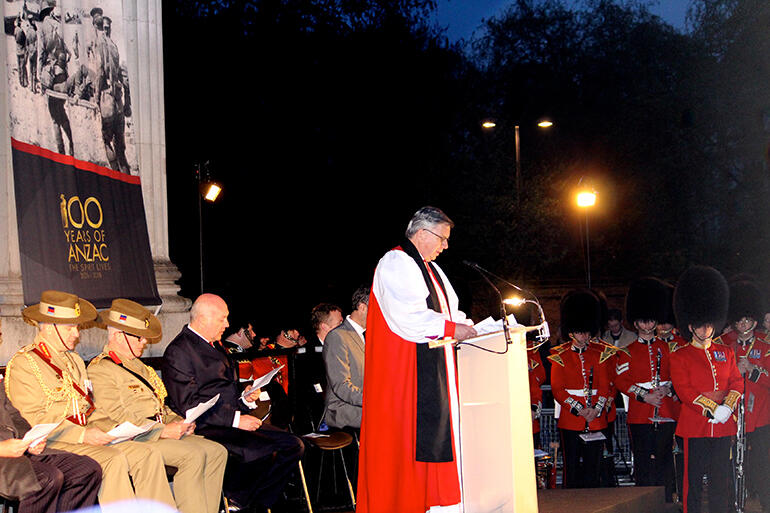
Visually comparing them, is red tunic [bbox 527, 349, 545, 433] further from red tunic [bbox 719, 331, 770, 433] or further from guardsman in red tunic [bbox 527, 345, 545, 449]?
red tunic [bbox 719, 331, 770, 433]

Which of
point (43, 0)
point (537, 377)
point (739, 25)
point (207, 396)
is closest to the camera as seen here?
point (207, 396)

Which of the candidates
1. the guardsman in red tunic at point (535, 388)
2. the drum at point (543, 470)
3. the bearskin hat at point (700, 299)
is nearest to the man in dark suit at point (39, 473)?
the drum at point (543, 470)

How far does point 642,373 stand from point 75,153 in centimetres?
571

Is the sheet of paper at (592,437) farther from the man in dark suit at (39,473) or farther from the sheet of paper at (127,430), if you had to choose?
the man in dark suit at (39,473)

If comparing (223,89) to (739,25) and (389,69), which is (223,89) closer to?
(389,69)

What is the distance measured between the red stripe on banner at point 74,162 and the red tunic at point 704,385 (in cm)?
484

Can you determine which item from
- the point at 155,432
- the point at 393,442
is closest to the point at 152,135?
the point at 155,432

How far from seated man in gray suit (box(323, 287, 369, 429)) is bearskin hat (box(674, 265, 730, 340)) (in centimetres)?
346

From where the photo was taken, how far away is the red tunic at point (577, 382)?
29.8 feet

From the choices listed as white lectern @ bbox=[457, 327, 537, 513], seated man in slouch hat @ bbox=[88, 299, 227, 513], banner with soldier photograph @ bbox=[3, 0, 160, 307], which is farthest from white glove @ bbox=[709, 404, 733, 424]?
banner with soldier photograph @ bbox=[3, 0, 160, 307]

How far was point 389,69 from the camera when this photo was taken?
75.2 ft

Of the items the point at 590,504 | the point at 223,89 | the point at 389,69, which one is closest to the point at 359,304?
the point at 590,504

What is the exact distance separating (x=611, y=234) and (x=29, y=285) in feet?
76.8

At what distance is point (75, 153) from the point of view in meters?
7.14
